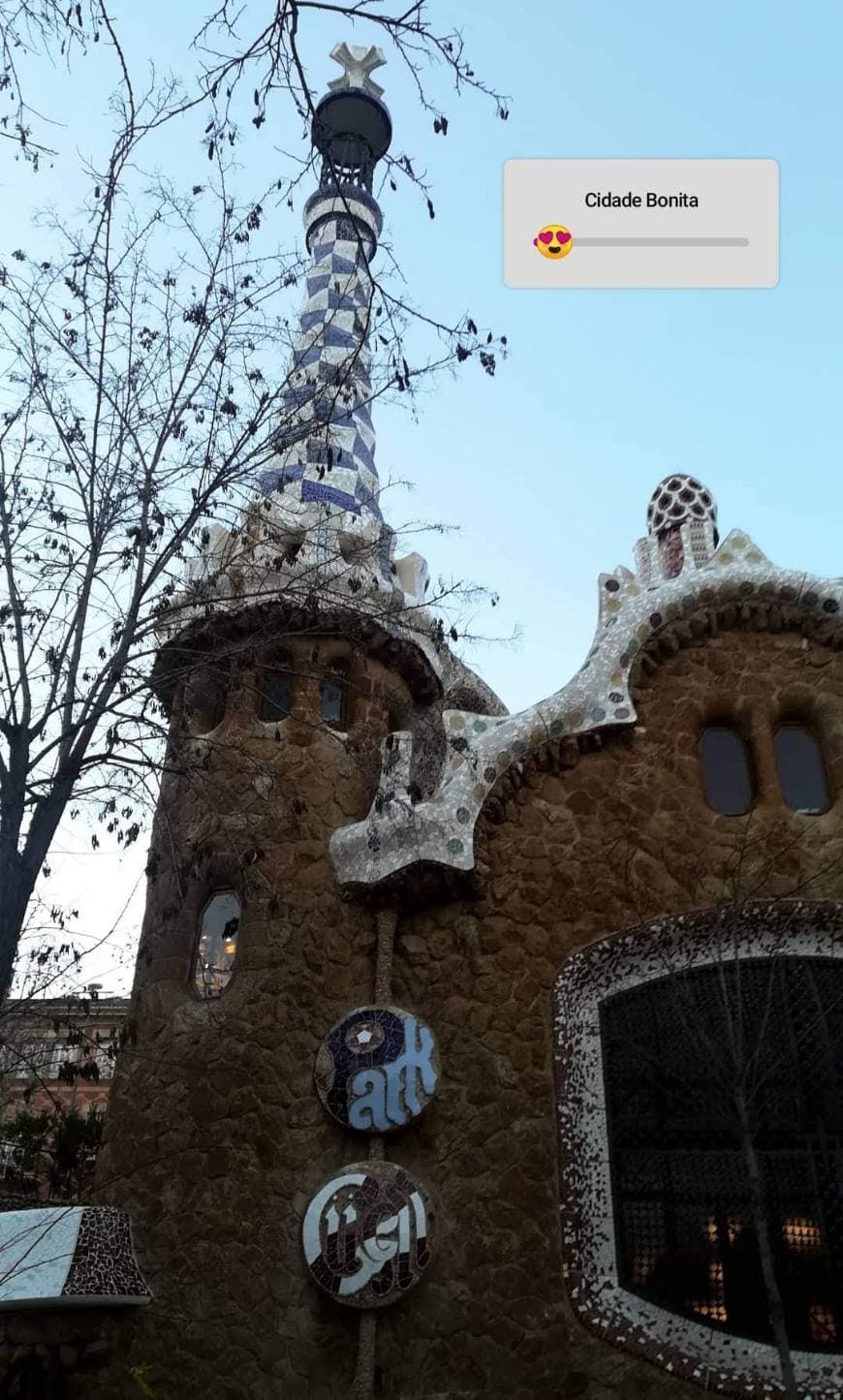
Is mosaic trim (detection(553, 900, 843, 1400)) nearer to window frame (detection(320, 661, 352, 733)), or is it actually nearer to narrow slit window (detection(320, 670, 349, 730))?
window frame (detection(320, 661, 352, 733))

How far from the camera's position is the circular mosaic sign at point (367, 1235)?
5289 millimetres

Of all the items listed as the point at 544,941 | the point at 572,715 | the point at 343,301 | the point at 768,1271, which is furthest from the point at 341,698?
the point at 343,301

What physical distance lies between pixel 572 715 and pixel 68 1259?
13.1ft

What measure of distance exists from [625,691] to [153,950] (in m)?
3.34

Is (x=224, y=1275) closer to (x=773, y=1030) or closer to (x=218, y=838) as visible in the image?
(x=218, y=838)

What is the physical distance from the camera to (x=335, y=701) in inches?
301

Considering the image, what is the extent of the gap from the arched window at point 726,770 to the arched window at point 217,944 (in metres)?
3.02

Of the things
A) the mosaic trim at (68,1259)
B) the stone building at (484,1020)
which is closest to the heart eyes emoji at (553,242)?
the stone building at (484,1020)

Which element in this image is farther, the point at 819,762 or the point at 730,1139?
the point at 819,762

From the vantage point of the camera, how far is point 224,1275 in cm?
552

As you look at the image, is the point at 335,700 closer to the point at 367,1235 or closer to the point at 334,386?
the point at 334,386

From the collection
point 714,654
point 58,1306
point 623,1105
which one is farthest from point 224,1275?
point 714,654

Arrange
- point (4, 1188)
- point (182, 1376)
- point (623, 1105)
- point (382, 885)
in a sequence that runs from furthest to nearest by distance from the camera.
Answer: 1. point (4, 1188)
2. point (382, 885)
3. point (623, 1105)
4. point (182, 1376)

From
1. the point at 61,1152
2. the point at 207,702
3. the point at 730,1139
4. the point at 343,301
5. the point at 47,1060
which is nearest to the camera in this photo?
the point at 730,1139
